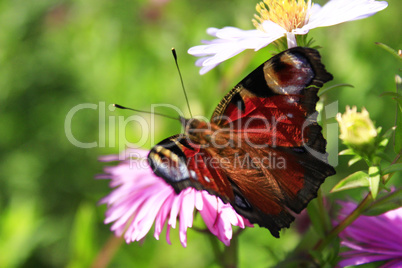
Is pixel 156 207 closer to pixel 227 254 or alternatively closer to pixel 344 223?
pixel 227 254

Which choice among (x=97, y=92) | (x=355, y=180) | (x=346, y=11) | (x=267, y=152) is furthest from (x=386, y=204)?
(x=97, y=92)

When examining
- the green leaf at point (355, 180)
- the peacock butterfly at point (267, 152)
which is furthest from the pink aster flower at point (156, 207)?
the green leaf at point (355, 180)

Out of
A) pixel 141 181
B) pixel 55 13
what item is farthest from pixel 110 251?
pixel 55 13

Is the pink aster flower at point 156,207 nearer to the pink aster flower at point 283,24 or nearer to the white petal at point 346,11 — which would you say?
the pink aster flower at point 283,24

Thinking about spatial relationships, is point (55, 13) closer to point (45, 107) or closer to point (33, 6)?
point (33, 6)

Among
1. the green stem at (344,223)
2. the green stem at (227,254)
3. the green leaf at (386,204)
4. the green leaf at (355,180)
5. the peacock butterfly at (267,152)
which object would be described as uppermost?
the peacock butterfly at (267,152)

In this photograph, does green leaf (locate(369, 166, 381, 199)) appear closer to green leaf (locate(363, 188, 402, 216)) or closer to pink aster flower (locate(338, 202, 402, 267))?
green leaf (locate(363, 188, 402, 216))
